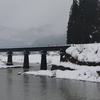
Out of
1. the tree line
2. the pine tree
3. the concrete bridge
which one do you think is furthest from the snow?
the concrete bridge

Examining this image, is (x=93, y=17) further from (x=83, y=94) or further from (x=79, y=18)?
(x=83, y=94)

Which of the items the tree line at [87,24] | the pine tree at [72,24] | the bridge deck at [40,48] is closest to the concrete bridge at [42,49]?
the bridge deck at [40,48]

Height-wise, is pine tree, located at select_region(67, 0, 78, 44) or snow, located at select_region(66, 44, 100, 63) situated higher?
pine tree, located at select_region(67, 0, 78, 44)

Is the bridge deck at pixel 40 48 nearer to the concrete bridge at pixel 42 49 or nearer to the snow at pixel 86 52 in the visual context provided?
Answer: the concrete bridge at pixel 42 49

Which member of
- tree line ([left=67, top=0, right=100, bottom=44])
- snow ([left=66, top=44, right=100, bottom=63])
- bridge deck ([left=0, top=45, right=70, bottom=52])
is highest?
tree line ([left=67, top=0, right=100, bottom=44])

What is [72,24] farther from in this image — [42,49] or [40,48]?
[40,48]

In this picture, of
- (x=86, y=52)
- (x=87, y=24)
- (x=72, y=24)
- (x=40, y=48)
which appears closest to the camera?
(x=86, y=52)

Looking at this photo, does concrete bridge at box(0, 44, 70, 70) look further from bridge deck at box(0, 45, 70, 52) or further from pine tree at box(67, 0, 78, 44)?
pine tree at box(67, 0, 78, 44)

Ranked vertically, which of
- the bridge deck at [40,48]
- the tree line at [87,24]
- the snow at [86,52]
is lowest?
the snow at [86,52]

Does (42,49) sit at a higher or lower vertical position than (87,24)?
lower

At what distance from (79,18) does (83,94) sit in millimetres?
52408

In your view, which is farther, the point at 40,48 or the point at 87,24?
the point at 40,48

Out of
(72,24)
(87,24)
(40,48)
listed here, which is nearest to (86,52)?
(87,24)

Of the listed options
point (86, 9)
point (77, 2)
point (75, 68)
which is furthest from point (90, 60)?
point (77, 2)
